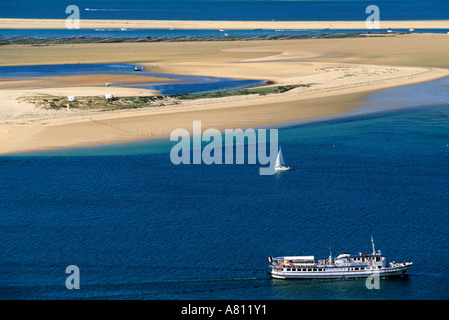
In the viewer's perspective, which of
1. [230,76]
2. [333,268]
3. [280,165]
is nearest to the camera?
[333,268]

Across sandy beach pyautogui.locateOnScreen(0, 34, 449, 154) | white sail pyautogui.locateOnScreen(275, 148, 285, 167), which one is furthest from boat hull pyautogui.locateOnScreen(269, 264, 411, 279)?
sandy beach pyautogui.locateOnScreen(0, 34, 449, 154)

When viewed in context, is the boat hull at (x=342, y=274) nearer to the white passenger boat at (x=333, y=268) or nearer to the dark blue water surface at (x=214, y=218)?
the white passenger boat at (x=333, y=268)

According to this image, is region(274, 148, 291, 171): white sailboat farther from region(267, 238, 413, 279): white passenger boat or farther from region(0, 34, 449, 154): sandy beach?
region(267, 238, 413, 279): white passenger boat

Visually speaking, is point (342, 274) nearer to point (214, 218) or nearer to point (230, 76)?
point (214, 218)

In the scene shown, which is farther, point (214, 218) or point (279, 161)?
point (279, 161)

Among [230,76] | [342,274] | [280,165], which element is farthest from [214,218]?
[230,76]

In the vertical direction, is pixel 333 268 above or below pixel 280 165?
below

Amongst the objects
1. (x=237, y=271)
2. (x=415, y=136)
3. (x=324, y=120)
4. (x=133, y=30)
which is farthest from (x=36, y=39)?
(x=237, y=271)
